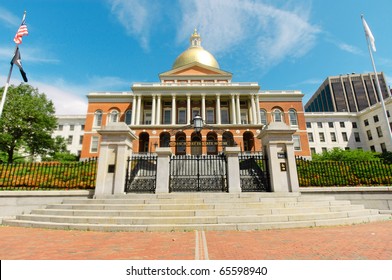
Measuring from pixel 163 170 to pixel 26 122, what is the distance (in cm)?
3148

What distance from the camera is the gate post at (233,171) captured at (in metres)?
9.20

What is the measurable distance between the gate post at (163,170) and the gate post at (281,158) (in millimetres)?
4707

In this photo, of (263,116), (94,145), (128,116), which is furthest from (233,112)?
(94,145)

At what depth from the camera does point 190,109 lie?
4372cm

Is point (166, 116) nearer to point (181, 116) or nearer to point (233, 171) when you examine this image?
point (181, 116)

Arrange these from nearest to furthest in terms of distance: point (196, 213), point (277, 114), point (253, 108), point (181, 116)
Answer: point (196, 213)
point (253, 108)
point (277, 114)
point (181, 116)

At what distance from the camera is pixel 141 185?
387 inches

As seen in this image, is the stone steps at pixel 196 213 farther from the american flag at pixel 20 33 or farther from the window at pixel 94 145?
the window at pixel 94 145

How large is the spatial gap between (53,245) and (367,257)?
6.51 meters

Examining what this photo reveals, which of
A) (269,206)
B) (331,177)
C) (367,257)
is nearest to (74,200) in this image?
(269,206)

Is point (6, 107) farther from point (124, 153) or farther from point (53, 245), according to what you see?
point (53, 245)

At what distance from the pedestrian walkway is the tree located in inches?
1218

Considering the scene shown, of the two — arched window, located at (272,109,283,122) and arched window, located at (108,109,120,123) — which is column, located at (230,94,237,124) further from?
arched window, located at (108,109,120,123)

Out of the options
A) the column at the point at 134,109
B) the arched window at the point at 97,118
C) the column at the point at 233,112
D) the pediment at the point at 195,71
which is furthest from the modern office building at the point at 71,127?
the column at the point at 233,112
